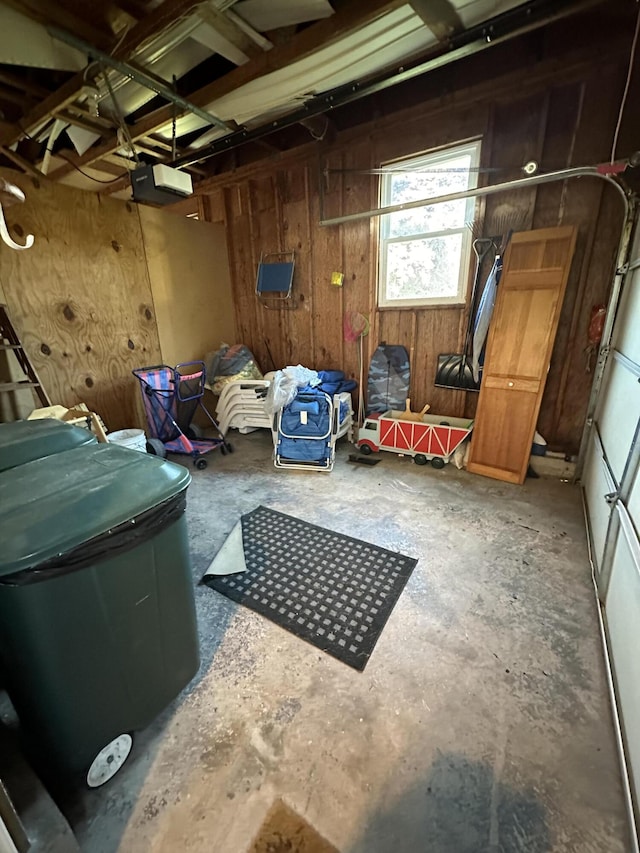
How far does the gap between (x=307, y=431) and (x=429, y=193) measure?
226cm

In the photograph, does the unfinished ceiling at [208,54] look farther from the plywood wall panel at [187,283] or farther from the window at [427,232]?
the plywood wall panel at [187,283]

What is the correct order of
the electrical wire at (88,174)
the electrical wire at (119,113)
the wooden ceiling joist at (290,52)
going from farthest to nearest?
the electrical wire at (88,174)
the electrical wire at (119,113)
the wooden ceiling joist at (290,52)

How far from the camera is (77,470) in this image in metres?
1.07

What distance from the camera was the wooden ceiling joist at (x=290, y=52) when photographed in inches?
64.0

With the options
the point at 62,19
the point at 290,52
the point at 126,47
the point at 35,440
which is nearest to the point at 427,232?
the point at 290,52

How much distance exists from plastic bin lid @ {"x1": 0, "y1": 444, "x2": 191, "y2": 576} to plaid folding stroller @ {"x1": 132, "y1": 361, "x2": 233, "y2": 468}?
1.87m

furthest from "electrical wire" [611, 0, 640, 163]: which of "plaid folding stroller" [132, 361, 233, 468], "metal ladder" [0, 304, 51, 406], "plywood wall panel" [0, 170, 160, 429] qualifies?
"metal ladder" [0, 304, 51, 406]

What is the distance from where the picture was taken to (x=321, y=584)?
1.75 m

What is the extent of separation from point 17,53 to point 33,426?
1.94 metres

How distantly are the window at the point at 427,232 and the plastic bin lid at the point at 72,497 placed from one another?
2797 mm

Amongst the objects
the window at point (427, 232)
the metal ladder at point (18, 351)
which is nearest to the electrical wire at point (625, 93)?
the window at point (427, 232)

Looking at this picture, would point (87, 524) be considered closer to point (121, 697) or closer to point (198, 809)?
point (121, 697)

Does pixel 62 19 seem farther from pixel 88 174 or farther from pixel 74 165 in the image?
pixel 88 174

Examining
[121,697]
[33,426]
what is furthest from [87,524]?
[33,426]
